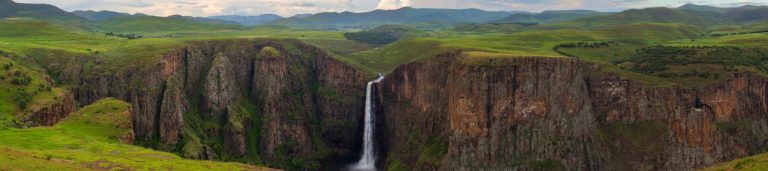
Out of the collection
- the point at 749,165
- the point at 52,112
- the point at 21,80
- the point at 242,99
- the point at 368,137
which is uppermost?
the point at 21,80

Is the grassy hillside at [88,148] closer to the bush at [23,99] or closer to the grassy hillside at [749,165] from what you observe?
the bush at [23,99]

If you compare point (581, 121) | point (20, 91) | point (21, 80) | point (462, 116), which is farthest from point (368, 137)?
point (20, 91)

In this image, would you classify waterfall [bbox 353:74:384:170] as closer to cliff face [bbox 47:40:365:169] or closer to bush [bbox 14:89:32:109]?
cliff face [bbox 47:40:365:169]

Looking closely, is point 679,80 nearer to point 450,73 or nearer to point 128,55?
point 450,73

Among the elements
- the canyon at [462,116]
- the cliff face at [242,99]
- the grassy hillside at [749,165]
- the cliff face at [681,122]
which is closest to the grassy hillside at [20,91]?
the canyon at [462,116]

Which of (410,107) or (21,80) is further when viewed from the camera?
(410,107)

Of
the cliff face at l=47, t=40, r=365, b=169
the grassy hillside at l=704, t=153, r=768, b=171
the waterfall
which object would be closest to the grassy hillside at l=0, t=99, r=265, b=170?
the cliff face at l=47, t=40, r=365, b=169

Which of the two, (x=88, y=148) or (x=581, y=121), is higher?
(x=88, y=148)

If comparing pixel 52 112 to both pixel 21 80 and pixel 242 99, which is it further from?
pixel 242 99
